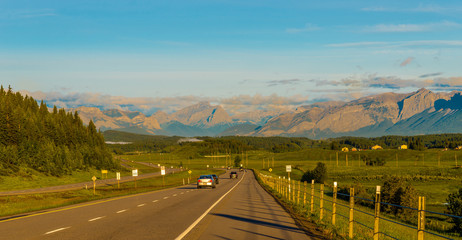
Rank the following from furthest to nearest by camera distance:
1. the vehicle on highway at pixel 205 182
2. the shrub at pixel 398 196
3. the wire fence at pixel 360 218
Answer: the shrub at pixel 398 196
the vehicle on highway at pixel 205 182
the wire fence at pixel 360 218

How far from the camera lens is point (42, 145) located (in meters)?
110

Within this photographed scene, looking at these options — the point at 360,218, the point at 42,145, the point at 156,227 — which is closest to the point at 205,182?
the point at 360,218

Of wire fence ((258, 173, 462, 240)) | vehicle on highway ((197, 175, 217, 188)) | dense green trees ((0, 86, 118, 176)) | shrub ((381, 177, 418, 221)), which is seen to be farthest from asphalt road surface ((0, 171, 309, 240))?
dense green trees ((0, 86, 118, 176))

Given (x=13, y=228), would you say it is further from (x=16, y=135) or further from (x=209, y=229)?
(x=16, y=135)

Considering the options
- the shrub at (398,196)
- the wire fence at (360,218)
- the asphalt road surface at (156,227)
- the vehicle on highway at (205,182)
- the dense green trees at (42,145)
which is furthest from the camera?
the dense green trees at (42,145)

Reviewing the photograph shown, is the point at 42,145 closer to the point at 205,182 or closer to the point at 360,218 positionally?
the point at 205,182

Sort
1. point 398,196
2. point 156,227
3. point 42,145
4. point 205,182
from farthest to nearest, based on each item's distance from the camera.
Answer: point 42,145, point 398,196, point 205,182, point 156,227

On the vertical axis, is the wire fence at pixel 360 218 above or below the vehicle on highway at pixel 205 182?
above

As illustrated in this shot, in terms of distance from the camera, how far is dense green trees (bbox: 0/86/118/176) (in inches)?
3910

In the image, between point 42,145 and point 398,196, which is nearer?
point 398,196

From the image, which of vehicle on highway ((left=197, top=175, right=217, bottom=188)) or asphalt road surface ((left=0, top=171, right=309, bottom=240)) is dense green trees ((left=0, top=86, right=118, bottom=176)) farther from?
asphalt road surface ((left=0, top=171, right=309, bottom=240))

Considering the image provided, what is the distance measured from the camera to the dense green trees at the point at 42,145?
9931 centimetres

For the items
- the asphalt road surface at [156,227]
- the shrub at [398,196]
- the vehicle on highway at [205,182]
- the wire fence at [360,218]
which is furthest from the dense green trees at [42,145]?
the asphalt road surface at [156,227]

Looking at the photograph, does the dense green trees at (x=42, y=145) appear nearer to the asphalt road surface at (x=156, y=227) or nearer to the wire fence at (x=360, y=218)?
the wire fence at (x=360, y=218)
